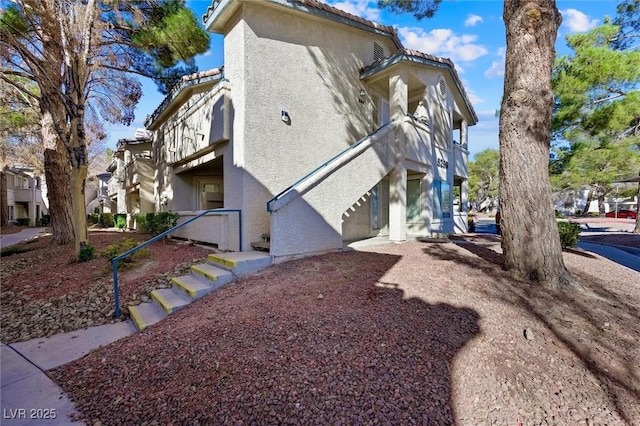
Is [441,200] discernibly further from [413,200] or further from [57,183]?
[57,183]

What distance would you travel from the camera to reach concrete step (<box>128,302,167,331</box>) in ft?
14.8

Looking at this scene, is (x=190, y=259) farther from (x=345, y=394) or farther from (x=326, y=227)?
(x=345, y=394)

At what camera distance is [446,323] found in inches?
137

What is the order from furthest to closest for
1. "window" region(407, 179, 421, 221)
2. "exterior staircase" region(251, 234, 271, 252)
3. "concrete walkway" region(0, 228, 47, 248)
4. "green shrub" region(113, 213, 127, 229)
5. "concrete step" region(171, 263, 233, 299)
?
1. "green shrub" region(113, 213, 127, 229)
2. "concrete walkway" region(0, 228, 47, 248)
3. "window" region(407, 179, 421, 221)
4. "exterior staircase" region(251, 234, 271, 252)
5. "concrete step" region(171, 263, 233, 299)

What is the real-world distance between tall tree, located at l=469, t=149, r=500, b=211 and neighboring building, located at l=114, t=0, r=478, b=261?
49.0 metres

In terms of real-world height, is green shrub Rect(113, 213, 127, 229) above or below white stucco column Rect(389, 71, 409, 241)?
below

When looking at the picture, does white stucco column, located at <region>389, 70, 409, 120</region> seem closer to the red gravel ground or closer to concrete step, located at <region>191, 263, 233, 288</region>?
the red gravel ground

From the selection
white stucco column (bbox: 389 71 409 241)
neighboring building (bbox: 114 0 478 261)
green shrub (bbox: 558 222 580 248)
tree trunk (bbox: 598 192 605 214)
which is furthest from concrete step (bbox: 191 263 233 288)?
tree trunk (bbox: 598 192 605 214)

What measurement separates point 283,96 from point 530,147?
572 centimetres

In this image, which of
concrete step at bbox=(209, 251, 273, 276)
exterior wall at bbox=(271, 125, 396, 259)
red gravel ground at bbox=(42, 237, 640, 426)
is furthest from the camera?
exterior wall at bbox=(271, 125, 396, 259)

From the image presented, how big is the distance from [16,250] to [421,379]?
14.2 metres

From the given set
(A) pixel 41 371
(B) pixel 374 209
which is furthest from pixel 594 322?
(B) pixel 374 209

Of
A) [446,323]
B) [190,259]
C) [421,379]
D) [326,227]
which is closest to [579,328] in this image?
[446,323]

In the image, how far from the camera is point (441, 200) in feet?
40.1
